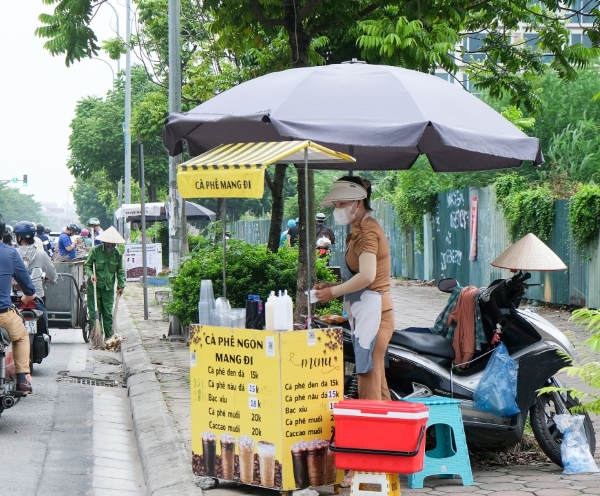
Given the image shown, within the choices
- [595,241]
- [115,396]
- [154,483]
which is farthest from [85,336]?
[154,483]

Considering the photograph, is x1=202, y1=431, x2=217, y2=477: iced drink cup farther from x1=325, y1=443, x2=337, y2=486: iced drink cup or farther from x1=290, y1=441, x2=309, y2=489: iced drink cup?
x1=325, y1=443, x2=337, y2=486: iced drink cup

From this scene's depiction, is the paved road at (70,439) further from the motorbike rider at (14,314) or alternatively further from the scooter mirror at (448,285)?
the scooter mirror at (448,285)

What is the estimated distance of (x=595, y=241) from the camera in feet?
53.4

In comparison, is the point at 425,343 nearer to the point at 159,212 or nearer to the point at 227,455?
the point at 227,455

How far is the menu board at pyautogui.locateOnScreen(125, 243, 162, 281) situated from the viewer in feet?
88.5

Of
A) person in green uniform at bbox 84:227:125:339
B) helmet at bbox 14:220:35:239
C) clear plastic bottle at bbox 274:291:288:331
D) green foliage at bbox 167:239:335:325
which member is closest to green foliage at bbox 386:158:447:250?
person in green uniform at bbox 84:227:125:339

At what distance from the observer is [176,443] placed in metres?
7.48

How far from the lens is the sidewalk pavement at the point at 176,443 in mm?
6121

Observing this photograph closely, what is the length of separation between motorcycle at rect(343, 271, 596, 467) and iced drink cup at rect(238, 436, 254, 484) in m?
1.00

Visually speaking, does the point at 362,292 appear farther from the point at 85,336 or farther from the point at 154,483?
the point at 85,336

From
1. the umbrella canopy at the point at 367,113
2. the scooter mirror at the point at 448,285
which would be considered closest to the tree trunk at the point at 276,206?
the umbrella canopy at the point at 367,113

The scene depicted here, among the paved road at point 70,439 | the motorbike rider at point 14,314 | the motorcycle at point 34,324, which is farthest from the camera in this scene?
the motorcycle at point 34,324

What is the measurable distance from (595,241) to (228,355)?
37.7 feet

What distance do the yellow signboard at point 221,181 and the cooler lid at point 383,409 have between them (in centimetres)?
125
